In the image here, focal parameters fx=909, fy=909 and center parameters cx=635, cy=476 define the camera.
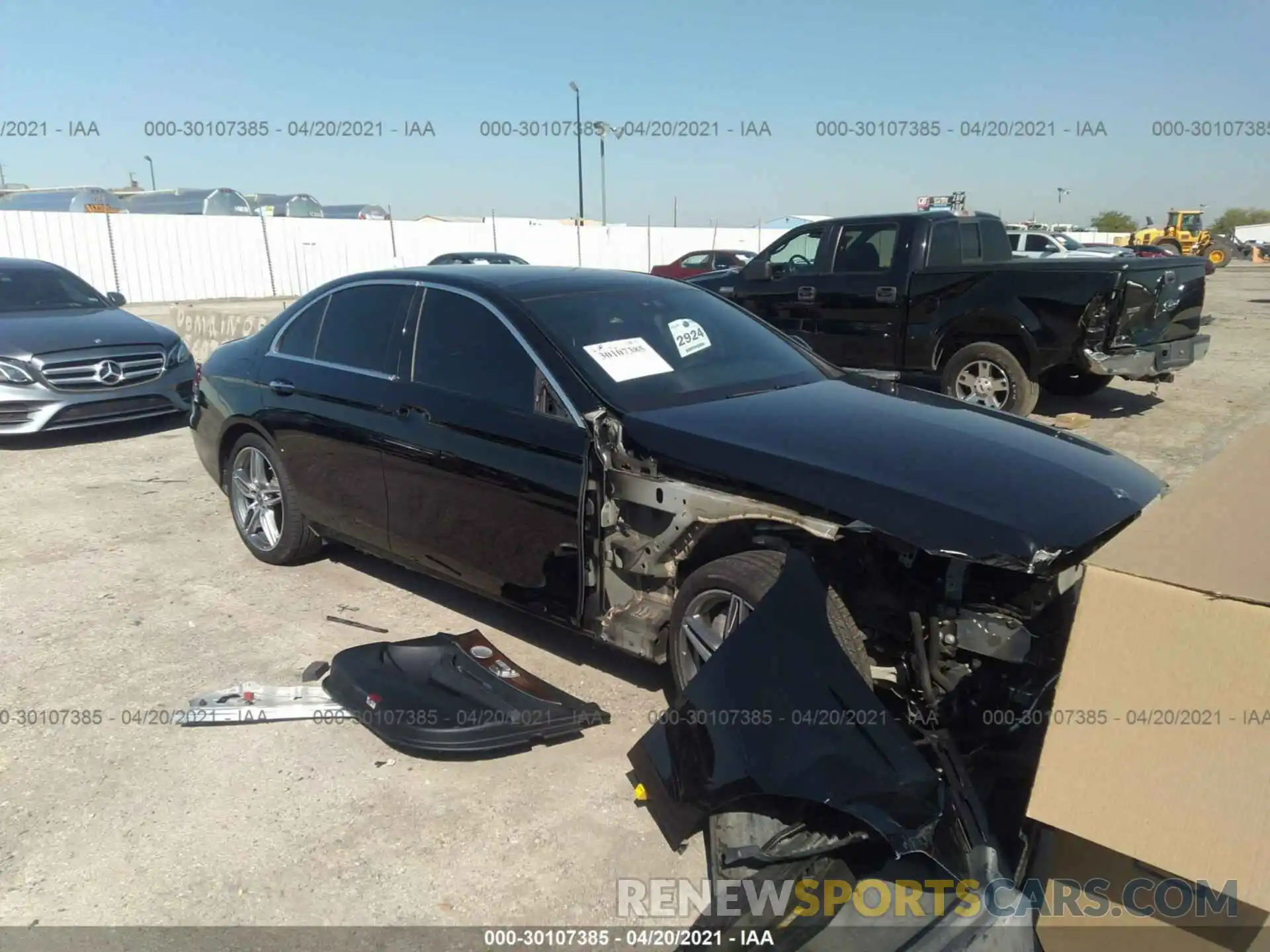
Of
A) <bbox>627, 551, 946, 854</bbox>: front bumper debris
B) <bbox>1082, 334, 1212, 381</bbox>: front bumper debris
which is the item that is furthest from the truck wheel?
<bbox>627, 551, 946, 854</bbox>: front bumper debris

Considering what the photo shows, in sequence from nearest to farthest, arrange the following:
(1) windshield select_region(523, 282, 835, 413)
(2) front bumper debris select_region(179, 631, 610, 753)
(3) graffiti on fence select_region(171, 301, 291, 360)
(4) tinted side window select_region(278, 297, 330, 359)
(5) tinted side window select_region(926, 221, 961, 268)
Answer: (2) front bumper debris select_region(179, 631, 610, 753) → (1) windshield select_region(523, 282, 835, 413) → (4) tinted side window select_region(278, 297, 330, 359) → (5) tinted side window select_region(926, 221, 961, 268) → (3) graffiti on fence select_region(171, 301, 291, 360)

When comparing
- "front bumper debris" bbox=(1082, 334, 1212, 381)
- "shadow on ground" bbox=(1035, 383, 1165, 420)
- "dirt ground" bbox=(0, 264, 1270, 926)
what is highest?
"front bumper debris" bbox=(1082, 334, 1212, 381)

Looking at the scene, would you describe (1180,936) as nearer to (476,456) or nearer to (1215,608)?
(1215,608)

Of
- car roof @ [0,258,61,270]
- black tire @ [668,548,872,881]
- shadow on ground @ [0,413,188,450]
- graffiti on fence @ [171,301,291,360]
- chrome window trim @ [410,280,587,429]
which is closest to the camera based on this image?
black tire @ [668,548,872,881]

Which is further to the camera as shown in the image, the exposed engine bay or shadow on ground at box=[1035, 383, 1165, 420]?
shadow on ground at box=[1035, 383, 1165, 420]

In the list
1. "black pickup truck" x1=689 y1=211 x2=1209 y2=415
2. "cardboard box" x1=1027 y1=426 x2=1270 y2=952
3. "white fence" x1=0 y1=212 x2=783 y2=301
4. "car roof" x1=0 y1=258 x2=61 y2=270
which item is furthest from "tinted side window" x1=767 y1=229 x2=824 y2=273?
"white fence" x1=0 y1=212 x2=783 y2=301

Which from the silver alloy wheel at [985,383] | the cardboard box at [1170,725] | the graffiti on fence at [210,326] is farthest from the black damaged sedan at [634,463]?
the graffiti on fence at [210,326]

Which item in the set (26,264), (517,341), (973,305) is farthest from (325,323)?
(26,264)

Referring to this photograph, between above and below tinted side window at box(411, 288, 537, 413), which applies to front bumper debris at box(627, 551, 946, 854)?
below

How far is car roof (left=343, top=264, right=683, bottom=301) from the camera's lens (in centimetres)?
403

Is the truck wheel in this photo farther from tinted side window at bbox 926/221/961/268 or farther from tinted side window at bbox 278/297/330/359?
tinted side window at bbox 278/297/330/359

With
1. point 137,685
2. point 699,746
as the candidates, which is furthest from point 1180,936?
point 137,685

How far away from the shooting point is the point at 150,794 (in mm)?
3080

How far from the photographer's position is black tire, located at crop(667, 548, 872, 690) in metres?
2.80
